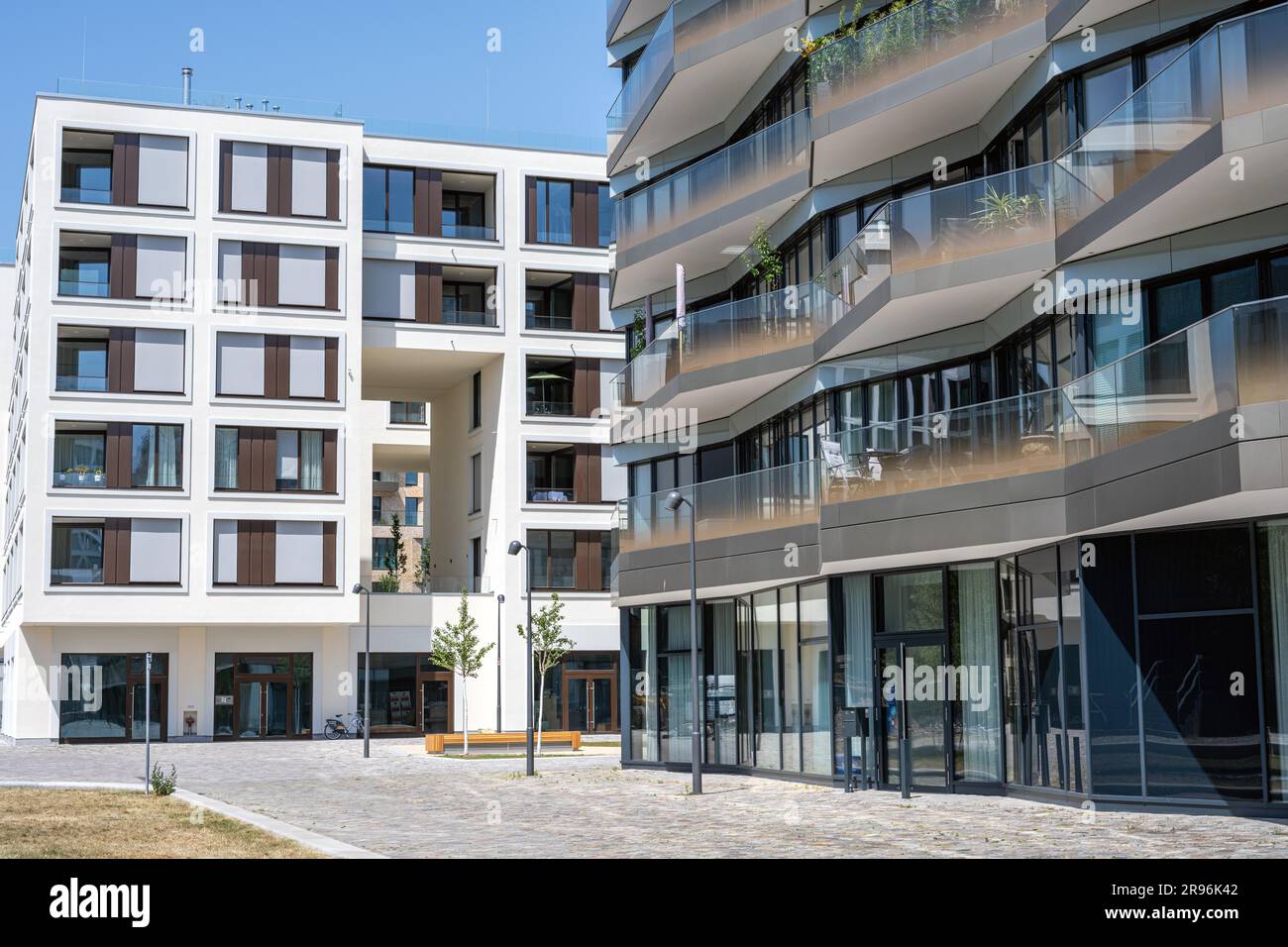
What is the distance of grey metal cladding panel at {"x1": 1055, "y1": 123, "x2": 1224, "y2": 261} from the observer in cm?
1691

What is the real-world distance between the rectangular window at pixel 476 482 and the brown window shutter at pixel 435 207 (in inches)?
350

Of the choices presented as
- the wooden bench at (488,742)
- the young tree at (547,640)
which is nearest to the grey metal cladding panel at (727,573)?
the wooden bench at (488,742)

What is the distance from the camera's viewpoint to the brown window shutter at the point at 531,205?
59.5 metres

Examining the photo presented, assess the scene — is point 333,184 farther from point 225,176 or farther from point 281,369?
point 281,369

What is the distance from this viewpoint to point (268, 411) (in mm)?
54062

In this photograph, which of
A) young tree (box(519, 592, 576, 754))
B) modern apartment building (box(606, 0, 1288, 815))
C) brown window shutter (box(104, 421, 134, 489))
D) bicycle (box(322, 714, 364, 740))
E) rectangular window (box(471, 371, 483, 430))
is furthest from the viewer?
rectangular window (box(471, 371, 483, 430))

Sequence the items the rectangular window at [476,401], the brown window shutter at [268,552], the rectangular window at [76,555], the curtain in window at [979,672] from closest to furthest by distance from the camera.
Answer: the curtain in window at [979,672]
the rectangular window at [76,555]
the brown window shutter at [268,552]
the rectangular window at [476,401]

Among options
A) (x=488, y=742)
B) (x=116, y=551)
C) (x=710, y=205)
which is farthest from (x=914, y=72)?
(x=116, y=551)

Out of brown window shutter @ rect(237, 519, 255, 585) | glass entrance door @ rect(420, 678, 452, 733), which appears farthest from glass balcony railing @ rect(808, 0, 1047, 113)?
glass entrance door @ rect(420, 678, 452, 733)

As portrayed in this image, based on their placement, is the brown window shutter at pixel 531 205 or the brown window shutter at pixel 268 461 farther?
the brown window shutter at pixel 531 205

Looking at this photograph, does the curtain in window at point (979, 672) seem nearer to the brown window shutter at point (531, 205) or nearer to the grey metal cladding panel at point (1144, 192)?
the grey metal cladding panel at point (1144, 192)

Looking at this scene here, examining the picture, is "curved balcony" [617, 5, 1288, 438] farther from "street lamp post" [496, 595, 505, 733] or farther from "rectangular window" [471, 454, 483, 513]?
"rectangular window" [471, 454, 483, 513]

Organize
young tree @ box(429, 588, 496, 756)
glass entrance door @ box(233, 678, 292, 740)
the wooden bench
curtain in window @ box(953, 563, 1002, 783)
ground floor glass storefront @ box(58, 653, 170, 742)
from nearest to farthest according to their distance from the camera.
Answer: curtain in window @ box(953, 563, 1002, 783) < the wooden bench < young tree @ box(429, 588, 496, 756) < ground floor glass storefront @ box(58, 653, 170, 742) < glass entrance door @ box(233, 678, 292, 740)

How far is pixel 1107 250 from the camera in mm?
20109
